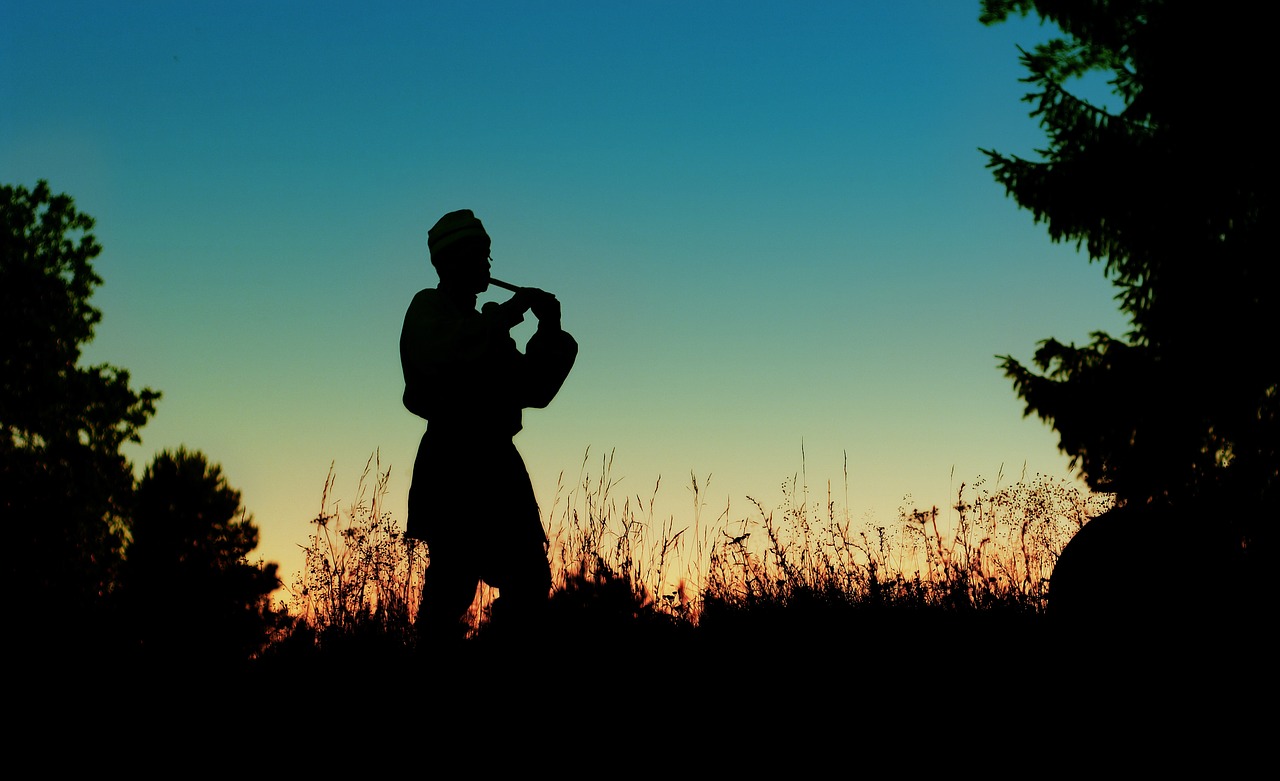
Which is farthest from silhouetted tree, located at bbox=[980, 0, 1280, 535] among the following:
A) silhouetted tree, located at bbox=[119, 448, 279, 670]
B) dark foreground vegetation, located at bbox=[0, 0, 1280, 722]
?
silhouetted tree, located at bbox=[119, 448, 279, 670]

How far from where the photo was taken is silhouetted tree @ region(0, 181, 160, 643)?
628 inches

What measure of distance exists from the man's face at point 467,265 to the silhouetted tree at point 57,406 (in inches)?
596

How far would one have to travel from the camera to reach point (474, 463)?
3.38 m

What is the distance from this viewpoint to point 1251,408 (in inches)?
269

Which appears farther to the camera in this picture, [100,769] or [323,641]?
[323,641]

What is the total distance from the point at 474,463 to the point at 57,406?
17307 millimetres

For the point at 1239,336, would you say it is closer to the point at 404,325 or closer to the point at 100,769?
the point at 404,325

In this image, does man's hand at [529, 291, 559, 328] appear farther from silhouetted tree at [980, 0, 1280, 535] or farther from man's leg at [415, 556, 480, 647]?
silhouetted tree at [980, 0, 1280, 535]

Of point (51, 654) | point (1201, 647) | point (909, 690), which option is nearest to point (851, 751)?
point (909, 690)

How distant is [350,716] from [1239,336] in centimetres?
693

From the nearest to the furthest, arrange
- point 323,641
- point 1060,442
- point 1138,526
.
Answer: point 1138,526, point 323,641, point 1060,442

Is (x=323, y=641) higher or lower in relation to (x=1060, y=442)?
lower

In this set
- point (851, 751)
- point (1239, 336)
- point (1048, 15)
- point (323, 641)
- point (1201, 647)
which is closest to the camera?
point (851, 751)

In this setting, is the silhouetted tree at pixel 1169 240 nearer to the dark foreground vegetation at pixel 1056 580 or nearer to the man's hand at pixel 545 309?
the dark foreground vegetation at pixel 1056 580
